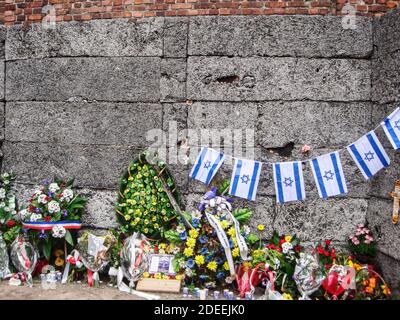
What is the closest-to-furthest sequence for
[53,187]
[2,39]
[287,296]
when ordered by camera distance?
[287,296] → [53,187] → [2,39]

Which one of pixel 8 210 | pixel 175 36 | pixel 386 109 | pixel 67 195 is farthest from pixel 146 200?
pixel 386 109

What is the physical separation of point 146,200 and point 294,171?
1817 mm

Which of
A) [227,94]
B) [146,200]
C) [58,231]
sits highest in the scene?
[227,94]

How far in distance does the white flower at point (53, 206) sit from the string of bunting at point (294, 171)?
1.66m

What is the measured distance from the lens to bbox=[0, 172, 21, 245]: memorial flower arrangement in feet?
15.4

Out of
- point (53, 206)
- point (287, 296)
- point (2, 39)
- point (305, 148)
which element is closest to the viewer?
point (287, 296)

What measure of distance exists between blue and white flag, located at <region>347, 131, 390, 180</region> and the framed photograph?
245 centimetres

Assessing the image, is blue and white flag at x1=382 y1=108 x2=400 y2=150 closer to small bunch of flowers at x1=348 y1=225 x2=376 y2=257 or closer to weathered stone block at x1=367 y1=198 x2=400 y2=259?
weathered stone block at x1=367 y1=198 x2=400 y2=259

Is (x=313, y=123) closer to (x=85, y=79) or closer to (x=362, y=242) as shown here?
(x=362, y=242)

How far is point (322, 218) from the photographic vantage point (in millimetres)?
4660

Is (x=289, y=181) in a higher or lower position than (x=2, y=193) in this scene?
higher

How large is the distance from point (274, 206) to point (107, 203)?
2.13 metres

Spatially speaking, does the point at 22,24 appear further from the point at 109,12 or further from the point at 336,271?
the point at 336,271

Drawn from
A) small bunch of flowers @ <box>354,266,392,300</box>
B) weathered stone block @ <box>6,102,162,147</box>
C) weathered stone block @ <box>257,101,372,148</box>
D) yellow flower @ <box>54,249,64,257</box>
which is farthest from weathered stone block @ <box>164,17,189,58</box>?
small bunch of flowers @ <box>354,266,392,300</box>
